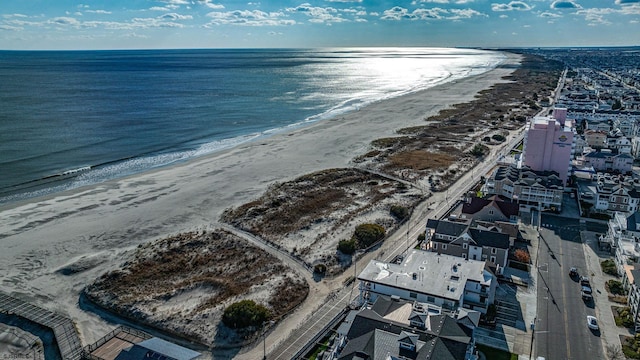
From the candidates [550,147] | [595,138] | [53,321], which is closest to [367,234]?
[53,321]

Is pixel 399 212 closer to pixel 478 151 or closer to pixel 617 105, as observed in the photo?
pixel 478 151

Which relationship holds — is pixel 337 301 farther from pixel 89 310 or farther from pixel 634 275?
pixel 634 275

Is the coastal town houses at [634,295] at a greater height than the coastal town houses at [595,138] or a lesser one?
lesser

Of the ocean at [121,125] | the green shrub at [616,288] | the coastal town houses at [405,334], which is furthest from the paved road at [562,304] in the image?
the ocean at [121,125]

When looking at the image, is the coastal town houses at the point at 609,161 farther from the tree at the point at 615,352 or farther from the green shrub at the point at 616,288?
the tree at the point at 615,352

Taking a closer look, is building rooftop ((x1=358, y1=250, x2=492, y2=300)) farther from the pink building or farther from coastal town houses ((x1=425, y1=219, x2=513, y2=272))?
the pink building
